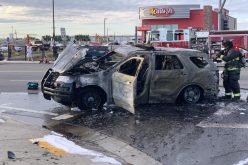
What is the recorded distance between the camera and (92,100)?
1025cm

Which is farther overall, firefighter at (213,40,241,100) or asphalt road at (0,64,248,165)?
firefighter at (213,40,241,100)

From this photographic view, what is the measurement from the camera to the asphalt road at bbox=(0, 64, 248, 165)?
6656 mm

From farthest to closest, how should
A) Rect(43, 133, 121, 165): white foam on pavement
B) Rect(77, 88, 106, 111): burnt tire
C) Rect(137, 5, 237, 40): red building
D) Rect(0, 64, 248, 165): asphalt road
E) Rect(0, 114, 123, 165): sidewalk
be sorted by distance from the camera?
Rect(137, 5, 237, 40): red building, Rect(77, 88, 106, 111): burnt tire, Rect(0, 64, 248, 165): asphalt road, Rect(43, 133, 121, 165): white foam on pavement, Rect(0, 114, 123, 165): sidewalk

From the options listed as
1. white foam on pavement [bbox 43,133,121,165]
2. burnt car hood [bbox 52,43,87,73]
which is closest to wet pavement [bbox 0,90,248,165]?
white foam on pavement [bbox 43,133,121,165]

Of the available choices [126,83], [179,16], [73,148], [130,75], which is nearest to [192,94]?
[130,75]

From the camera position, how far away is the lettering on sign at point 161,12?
5266 cm

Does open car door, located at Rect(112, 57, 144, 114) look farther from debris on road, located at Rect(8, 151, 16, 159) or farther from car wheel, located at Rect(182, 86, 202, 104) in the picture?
debris on road, located at Rect(8, 151, 16, 159)

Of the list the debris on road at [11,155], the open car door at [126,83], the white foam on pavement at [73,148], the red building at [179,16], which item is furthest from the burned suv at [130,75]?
the red building at [179,16]

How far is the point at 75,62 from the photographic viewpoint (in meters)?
10.2

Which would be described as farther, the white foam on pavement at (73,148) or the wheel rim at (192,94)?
the wheel rim at (192,94)

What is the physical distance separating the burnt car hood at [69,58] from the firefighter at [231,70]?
3.77m

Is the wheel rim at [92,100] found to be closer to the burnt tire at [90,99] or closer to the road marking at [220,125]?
the burnt tire at [90,99]

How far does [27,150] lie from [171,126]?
3.09m

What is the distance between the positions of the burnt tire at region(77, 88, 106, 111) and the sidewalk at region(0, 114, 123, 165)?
6.31 feet
